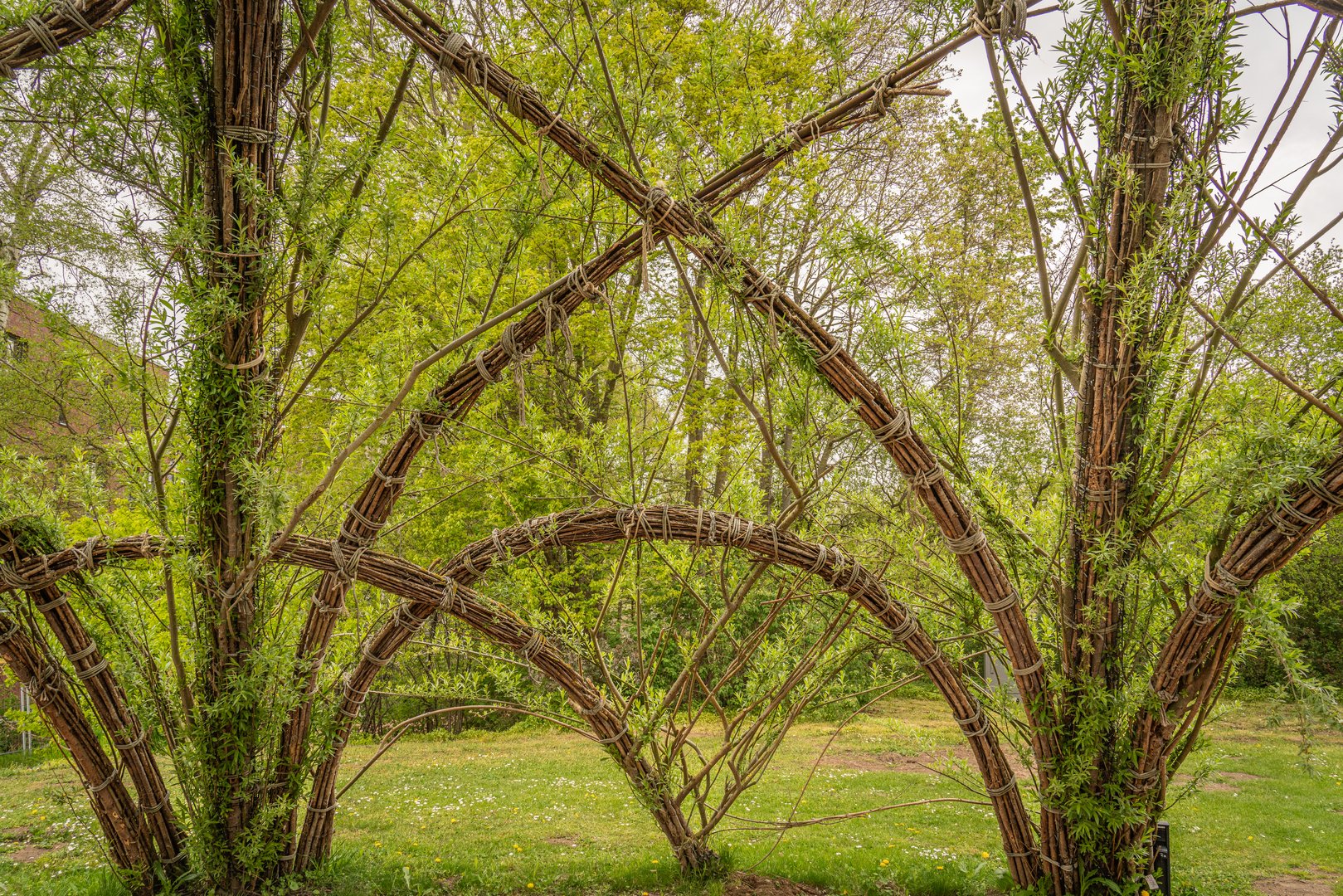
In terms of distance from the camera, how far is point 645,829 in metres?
4.89

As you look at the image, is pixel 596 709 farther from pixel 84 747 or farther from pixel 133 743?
pixel 84 747

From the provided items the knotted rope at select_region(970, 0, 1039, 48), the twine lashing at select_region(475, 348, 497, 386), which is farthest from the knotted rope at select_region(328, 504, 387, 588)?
the knotted rope at select_region(970, 0, 1039, 48)

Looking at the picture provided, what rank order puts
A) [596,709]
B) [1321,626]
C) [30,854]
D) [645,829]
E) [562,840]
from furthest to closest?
[1321,626], [645,829], [562,840], [30,854], [596,709]

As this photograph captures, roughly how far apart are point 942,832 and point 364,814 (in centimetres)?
406

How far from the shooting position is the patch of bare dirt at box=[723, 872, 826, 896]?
311 cm

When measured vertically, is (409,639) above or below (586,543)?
below

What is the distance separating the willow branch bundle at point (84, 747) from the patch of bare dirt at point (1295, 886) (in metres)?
5.39

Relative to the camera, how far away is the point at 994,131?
2.13 metres

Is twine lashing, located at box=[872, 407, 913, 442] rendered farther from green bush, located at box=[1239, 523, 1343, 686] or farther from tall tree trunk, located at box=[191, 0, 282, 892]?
green bush, located at box=[1239, 523, 1343, 686]

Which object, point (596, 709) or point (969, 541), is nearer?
point (969, 541)

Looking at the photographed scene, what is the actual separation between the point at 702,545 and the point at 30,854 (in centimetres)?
473

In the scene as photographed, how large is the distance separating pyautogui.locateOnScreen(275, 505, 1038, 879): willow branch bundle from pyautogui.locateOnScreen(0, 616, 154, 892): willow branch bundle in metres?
1.06

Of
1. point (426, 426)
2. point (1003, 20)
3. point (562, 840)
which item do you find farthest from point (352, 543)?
point (562, 840)

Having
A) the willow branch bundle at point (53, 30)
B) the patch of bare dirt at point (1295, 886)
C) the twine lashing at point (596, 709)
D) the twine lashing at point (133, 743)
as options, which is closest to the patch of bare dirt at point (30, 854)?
the twine lashing at point (133, 743)
